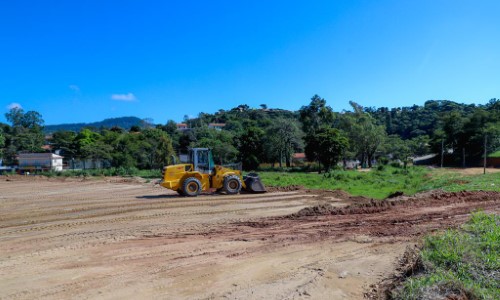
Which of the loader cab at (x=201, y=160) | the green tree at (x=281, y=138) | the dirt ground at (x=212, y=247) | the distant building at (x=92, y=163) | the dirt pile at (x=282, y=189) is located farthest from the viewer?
the green tree at (x=281, y=138)

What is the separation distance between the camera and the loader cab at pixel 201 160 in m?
17.5

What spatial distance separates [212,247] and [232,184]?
380 inches

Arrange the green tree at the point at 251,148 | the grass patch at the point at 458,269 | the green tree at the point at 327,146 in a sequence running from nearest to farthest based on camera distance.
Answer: the grass patch at the point at 458,269, the green tree at the point at 327,146, the green tree at the point at 251,148

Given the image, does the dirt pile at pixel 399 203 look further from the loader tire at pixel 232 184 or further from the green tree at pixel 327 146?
the green tree at pixel 327 146

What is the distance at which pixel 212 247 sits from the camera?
27.4 feet

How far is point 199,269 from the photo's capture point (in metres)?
6.83

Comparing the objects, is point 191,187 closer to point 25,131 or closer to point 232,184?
point 232,184

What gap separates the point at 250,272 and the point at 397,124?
4774 inches

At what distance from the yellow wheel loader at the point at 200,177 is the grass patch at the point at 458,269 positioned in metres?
11.5

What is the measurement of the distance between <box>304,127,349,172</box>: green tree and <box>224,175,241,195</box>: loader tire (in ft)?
90.1

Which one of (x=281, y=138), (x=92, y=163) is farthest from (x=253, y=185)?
(x=92, y=163)

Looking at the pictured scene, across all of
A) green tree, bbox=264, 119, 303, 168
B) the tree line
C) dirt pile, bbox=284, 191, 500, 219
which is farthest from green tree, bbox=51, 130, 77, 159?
dirt pile, bbox=284, 191, 500, 219

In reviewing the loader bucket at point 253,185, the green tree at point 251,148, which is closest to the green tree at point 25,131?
the green tree at point 251,148

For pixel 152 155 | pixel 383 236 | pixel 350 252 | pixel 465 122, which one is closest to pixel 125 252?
pixel 350 252
